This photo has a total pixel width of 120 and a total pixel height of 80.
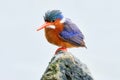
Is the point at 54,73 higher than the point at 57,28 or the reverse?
the reverse

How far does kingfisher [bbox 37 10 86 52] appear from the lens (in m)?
6.39

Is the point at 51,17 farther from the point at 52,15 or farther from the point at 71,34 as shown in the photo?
the point at 71,34

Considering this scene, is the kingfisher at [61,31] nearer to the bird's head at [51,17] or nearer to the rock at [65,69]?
the bird's head at [51,17]

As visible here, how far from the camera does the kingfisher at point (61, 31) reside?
6395mm

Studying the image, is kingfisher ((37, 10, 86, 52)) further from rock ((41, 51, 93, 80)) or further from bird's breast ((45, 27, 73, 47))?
rock ((41, 51, 93, 80))

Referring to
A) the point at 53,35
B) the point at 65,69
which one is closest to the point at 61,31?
the point at 53,35

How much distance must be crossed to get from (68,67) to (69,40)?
Answer: 0.31 metres

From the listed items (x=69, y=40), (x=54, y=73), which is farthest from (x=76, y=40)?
(x=54, y=73)

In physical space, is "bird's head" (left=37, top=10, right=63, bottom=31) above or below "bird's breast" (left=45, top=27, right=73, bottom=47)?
above

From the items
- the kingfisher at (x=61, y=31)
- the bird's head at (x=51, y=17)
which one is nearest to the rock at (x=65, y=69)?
the kingfisher at (x=61, y=31)

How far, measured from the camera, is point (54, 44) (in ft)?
21.3

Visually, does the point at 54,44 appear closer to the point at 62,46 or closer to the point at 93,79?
the point at 62,46

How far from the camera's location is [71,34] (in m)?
6.54

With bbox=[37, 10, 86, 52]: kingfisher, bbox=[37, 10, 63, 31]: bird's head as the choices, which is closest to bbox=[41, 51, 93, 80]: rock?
bbox=[37, 10, 86, 52]: kingfisher
